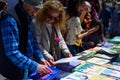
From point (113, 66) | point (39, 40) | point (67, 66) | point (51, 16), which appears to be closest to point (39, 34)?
point (39, 40)

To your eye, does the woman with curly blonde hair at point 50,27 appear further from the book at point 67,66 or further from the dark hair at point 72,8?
the dark hair at point 72,8

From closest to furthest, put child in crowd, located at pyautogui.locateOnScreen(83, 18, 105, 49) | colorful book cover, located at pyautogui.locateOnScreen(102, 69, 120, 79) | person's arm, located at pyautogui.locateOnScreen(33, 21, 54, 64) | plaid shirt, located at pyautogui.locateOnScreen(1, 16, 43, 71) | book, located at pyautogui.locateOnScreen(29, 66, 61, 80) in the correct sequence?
plaid shirt, located at pyautogui.locateOnScreen(1, 16, 43, 71) < book, located at pyautogui.locateOnScreen(29, 66, 61, 80) < colorful book cover, located at pyautogui.locateOnScreen(102, 69, 120, 79) < person's arm, located at pyautogui.locateOnScreen(33, 21, 54, 64) < child in crowd, located at pyautogui.locateOnScreen(83, 18, 105, 49)

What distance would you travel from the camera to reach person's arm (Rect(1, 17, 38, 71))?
5.57ft

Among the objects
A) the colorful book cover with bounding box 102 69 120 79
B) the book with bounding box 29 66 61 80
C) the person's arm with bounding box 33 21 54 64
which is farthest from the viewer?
the person's arm with bounding box 33 21 54 64

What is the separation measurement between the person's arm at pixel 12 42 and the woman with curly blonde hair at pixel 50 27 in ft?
1.89

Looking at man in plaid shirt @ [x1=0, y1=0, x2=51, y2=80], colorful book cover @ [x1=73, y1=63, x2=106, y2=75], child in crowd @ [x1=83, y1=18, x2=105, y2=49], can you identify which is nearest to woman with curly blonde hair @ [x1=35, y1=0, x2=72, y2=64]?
colorful book cover @ [x1=73, y1=63, x2=106, y2=75]

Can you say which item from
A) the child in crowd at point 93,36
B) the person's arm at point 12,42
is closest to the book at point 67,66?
the person's arm at point 12,42

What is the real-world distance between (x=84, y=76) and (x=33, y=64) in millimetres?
447

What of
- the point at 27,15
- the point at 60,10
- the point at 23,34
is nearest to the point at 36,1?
the point at 27,15

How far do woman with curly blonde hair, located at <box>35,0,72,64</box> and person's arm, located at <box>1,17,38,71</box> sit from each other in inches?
22.6

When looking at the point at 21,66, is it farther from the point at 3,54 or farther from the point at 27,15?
the point at 27,15

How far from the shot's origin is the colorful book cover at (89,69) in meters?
2.12

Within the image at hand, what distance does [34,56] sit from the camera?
217 cm

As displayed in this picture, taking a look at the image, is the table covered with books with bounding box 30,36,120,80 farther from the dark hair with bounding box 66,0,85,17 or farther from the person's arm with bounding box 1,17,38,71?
the dark hair with bounding box 66,0,85,17
